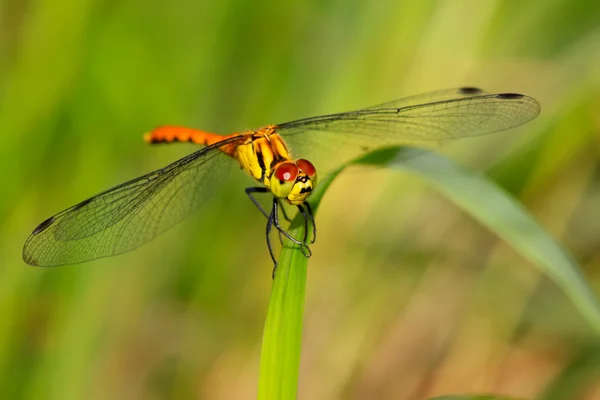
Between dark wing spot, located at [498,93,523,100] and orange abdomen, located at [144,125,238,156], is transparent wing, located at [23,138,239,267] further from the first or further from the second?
dark wing spot, located at [498,93,523,100]

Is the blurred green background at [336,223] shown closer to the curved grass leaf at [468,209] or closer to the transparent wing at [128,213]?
the transparent wing at [128,213]

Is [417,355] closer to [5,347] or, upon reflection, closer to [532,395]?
[532,395]

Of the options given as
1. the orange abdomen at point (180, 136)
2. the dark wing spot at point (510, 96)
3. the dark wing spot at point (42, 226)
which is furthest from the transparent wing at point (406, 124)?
the dark wing spot at point (42, 226)

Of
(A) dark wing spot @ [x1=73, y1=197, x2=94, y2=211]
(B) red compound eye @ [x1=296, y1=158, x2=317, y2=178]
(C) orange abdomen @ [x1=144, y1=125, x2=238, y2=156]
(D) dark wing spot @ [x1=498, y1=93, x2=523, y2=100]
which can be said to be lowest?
(A) dark wing spot @ [x1=73, y1=197, x2=94, y2=211]

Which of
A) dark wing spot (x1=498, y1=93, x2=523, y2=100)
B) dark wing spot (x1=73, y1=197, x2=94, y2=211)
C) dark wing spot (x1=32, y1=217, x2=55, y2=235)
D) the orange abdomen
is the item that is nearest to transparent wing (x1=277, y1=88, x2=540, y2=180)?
dark wing spot (x1=498, y1=93, x2=523, y2=100)

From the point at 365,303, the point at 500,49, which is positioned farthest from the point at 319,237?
the point at 500,49

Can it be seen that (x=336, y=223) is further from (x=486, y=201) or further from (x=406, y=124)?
(x=486, y=201)
